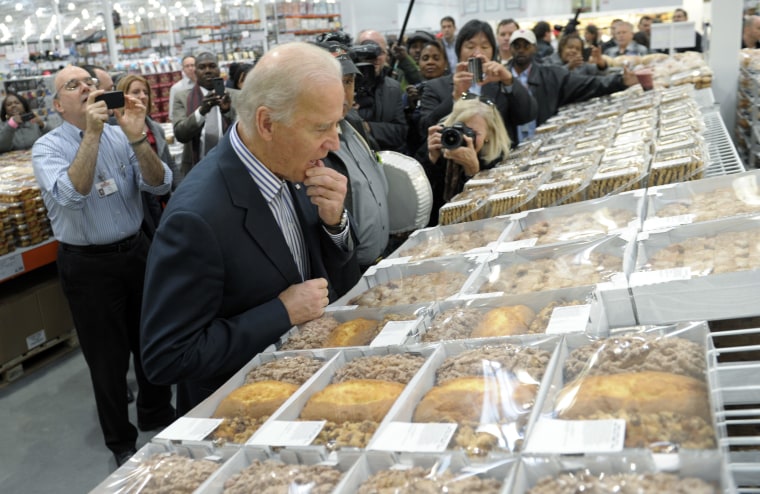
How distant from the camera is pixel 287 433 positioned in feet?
4.11

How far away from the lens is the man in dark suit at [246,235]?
1727 millimetres

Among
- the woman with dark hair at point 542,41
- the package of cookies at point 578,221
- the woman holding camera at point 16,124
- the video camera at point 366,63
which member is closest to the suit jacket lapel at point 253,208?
the package of cookies at point 578,221

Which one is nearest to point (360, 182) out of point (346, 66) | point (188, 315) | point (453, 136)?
point (346, 66)

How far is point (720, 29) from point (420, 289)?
405 cm

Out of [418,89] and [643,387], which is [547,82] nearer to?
[418,89]

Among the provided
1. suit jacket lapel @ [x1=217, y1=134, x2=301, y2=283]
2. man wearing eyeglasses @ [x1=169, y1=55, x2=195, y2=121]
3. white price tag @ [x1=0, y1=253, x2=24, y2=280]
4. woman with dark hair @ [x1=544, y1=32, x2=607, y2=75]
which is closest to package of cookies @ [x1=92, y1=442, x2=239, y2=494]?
suit jacket lapel @ [x1=217, y1=134, x2=301, y2=283]

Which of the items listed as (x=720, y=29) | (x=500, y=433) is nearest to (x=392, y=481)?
(x=500, y=433)

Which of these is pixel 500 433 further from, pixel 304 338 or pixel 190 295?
pixel 190 295

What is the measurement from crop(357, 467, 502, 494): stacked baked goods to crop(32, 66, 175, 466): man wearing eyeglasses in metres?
2.61

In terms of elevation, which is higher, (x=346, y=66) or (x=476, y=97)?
(x=346, y=66)

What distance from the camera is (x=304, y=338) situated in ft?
5.77

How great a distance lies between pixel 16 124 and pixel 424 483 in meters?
7.53

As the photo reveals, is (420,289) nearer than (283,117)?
No

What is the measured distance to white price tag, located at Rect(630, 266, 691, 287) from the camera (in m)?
1.53
